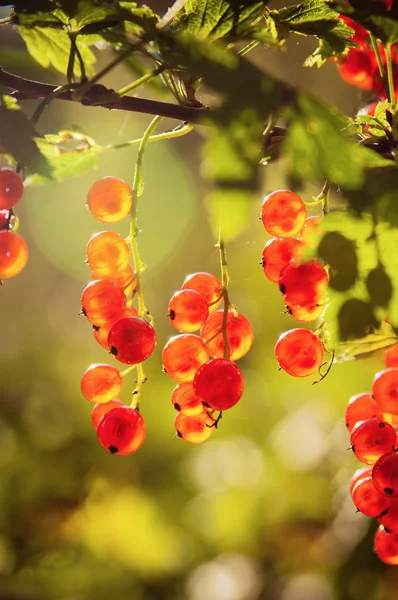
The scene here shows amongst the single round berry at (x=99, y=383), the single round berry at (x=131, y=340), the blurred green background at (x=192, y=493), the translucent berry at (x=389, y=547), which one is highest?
the single round berry at (x=131, y=340)

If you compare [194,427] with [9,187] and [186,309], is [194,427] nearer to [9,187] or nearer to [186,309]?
[186,309]

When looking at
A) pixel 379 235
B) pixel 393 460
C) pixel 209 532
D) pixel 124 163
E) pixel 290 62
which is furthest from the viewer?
pixel 290 62

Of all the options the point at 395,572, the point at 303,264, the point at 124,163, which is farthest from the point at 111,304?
the point at 124,163

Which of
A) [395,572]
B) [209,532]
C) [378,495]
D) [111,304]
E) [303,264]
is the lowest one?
[209,532]

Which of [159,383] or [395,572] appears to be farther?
[159,383]

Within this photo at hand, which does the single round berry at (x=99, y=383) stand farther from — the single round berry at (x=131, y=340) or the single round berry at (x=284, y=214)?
the single round berry at (x=284, y=214)

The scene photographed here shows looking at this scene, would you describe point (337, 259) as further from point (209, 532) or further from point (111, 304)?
point (209, 532)

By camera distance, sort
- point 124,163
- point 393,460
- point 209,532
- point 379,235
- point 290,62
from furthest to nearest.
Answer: point 290,62, point 124,163, point 209,532, point 393,460, point 379,235

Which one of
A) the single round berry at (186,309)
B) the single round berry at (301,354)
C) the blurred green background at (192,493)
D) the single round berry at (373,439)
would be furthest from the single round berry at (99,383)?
the blurred green background at (192,493)
